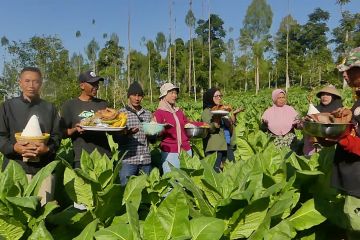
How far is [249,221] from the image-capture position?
2.26m

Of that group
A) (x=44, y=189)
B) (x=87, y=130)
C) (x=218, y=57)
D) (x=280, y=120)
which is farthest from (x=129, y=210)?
(x=218, y=57)

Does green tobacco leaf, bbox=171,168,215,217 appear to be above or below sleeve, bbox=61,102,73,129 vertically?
below

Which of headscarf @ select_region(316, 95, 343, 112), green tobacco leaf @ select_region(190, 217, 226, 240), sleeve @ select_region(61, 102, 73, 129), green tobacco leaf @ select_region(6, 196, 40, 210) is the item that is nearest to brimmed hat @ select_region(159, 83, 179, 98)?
sleeve @ select_region(61, 102, 73, 129)

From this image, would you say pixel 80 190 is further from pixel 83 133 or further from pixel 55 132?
pixel 83 133

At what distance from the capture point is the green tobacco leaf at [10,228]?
2.13m

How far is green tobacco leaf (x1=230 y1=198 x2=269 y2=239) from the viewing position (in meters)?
2.24

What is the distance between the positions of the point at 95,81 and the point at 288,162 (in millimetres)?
2313

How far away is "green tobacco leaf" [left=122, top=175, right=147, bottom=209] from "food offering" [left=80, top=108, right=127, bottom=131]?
1.60 metres

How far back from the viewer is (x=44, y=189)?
9.11 ft

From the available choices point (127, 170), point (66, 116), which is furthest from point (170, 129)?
point (66, 116)

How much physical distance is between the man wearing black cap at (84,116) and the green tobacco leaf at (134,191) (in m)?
1.90

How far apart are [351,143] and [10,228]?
1.74 m

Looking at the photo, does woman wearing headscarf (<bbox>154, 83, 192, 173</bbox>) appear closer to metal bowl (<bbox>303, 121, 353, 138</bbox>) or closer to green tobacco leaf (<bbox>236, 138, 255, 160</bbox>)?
green tobacco leaf (<bbox>236, 138, 255, 160</bbox>)

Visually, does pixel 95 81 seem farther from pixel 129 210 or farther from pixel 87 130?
pixel 129 210
